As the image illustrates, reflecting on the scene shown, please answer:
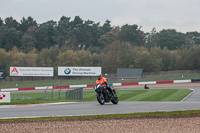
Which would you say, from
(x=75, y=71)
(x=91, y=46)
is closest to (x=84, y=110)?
(x=75, y=71)

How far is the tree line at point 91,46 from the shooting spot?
9706cm

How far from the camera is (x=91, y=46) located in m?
143

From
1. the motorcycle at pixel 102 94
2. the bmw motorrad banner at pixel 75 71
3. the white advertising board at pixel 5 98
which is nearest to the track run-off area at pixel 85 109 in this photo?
the motorcycle at pixel 102 94

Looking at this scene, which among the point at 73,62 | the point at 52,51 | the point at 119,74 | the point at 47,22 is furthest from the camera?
the point at 47,22

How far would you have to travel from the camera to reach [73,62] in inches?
3846

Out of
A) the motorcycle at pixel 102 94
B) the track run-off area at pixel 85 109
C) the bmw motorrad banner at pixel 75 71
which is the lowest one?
the track run-off area at pixel 85 109

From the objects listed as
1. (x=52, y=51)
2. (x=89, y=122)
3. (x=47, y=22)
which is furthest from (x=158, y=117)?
(x=47, y=22)

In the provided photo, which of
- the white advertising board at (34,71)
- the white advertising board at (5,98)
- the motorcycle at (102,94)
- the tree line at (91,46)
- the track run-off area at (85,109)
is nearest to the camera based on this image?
the track run-off area at (85,109)

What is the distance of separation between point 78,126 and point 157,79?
5989cm

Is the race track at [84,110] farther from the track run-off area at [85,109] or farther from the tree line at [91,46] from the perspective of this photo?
the tree line at [91,46]

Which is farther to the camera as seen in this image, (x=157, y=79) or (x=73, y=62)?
(x=73, y=62)

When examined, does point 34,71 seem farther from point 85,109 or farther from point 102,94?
point 85,109

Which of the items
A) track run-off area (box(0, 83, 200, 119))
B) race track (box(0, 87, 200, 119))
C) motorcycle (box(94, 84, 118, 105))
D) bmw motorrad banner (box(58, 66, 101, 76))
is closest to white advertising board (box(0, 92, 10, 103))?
track run-off area (box(0, 83, 200, 119))

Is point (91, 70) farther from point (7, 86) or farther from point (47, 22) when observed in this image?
point (47, 22)
